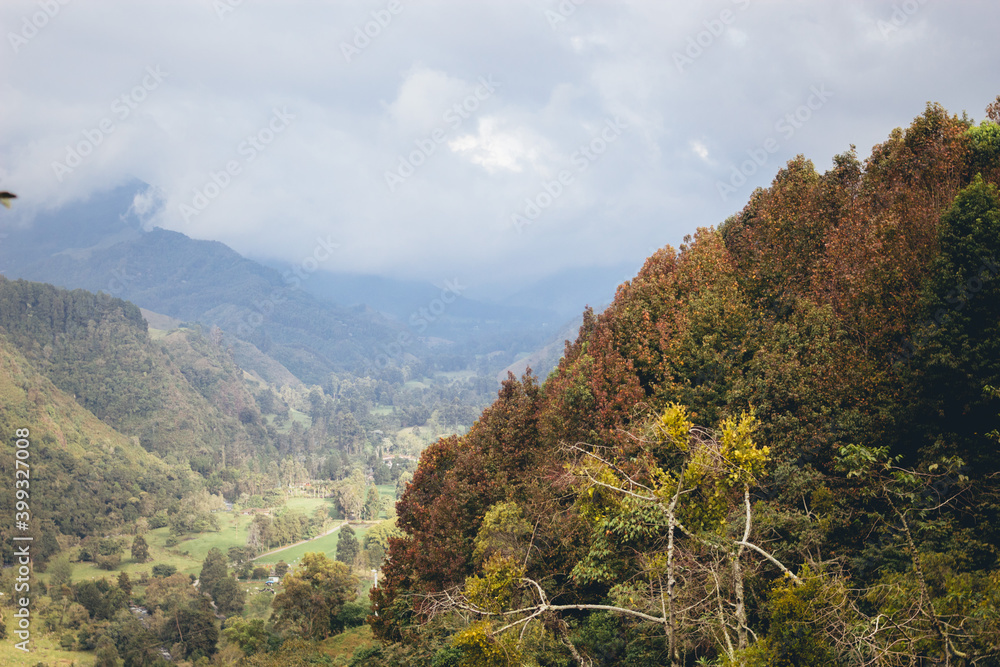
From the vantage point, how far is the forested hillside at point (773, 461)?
755 centimetres

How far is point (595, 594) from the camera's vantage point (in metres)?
13.8

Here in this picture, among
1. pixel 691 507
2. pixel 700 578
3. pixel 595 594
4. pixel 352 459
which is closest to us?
pixel 691 507

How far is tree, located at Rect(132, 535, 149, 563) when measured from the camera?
7912 cm

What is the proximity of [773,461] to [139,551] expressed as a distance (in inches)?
3489

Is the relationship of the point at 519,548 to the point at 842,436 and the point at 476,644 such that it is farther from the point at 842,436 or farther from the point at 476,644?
the point at 842,436

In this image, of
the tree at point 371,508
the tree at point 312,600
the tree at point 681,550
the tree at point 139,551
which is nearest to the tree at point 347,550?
the tree at point 139,551

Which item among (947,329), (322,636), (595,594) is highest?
(947,329)

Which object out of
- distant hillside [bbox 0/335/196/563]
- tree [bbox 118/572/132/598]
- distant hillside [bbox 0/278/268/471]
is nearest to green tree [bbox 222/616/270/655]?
tree [bbox 118/572/132/598]

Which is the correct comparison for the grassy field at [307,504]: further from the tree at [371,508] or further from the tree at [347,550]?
the tree at [347,550]

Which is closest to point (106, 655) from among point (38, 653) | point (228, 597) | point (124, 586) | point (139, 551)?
point (38, 653)

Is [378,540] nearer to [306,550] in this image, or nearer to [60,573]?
[306,550]

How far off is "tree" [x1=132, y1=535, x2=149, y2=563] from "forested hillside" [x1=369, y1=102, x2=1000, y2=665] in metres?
74.5

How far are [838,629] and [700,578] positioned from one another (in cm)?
221

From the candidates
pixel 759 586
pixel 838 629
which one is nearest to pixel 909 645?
pixel 838 629
